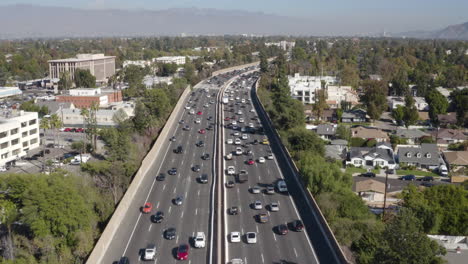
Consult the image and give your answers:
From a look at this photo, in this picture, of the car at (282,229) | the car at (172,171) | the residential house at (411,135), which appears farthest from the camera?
the residential house at (411,135)

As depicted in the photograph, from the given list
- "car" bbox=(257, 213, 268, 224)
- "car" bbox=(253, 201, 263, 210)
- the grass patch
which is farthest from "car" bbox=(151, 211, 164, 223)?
the grass patch

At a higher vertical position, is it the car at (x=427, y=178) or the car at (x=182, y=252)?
the car at (x=182, y=252)

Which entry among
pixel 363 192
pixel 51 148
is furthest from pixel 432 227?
pixel 51 148

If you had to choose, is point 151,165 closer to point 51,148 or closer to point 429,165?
point 51,148

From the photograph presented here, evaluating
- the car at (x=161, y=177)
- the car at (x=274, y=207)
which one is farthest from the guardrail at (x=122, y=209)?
the car at (x=274, y=207)

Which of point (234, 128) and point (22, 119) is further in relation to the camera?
point (234, 128)

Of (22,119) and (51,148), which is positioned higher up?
(22,119)

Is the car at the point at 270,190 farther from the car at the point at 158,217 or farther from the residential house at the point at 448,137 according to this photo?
the residential house at the point at 448,137

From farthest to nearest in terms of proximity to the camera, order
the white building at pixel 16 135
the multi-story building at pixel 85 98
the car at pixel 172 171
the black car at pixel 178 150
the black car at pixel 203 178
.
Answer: the multi-story building at pixel 85 98, the white building at pixel 16 135, the black car at pixel 178 150, the car at pixel 172 171, the black car at pixel 203 178
